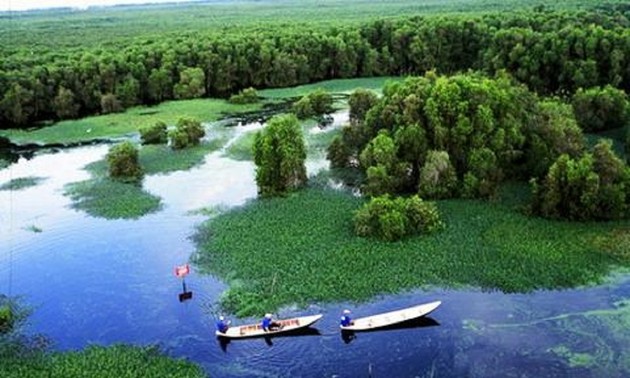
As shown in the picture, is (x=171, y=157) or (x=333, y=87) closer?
(x=171, y=157)

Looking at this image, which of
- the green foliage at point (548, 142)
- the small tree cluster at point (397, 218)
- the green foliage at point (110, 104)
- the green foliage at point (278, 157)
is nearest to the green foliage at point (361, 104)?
the green foliage at point (278, 157)

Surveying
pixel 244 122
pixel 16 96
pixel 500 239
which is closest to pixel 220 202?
pixel 500 239

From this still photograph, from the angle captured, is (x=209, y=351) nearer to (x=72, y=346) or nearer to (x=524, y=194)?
(x=72, y=346)

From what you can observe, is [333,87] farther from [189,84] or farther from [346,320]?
[346,320]

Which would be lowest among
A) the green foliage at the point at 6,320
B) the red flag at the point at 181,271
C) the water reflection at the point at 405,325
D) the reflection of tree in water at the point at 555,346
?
the reflection of tree in water at the point at 555,346

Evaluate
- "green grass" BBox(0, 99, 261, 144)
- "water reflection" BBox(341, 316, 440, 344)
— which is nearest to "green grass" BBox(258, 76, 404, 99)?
"green grass" BBox(0, 99, 261, 144)

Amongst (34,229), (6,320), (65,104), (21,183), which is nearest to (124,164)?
(21,183)

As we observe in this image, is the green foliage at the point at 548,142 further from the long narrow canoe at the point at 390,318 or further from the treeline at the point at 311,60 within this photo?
the treeline at the point at 311,60
